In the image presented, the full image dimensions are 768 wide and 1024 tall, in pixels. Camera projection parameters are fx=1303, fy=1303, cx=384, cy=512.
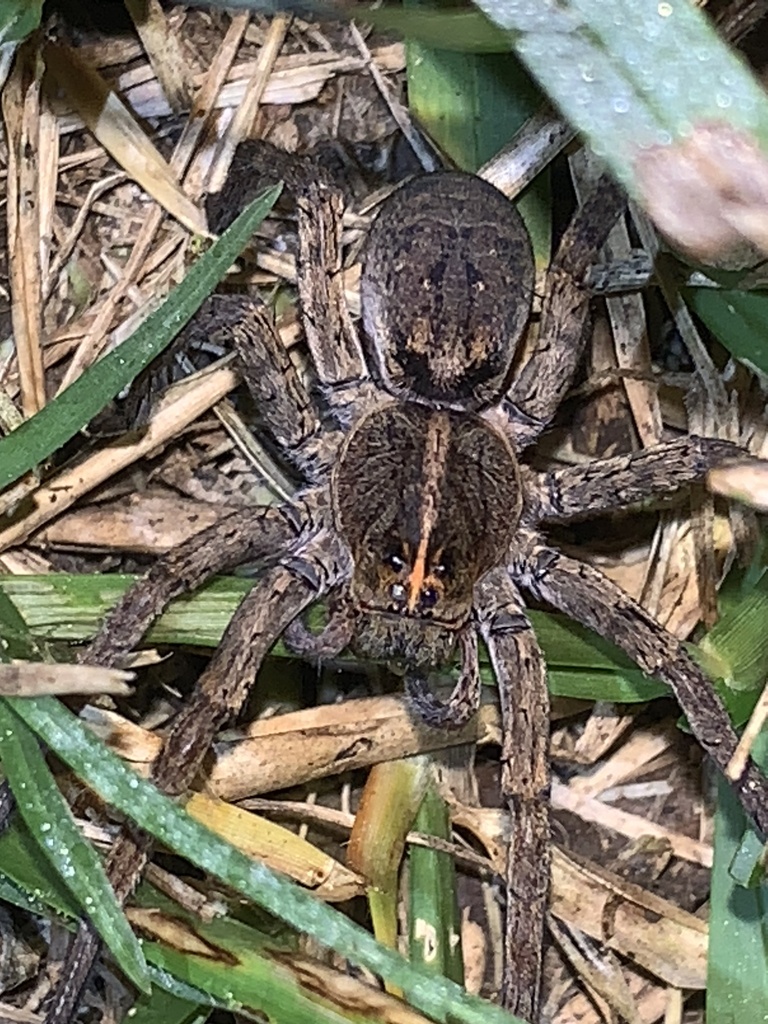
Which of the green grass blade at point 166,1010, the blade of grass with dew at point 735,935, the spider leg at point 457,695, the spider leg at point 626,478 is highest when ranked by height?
the spider leg at point 626,478

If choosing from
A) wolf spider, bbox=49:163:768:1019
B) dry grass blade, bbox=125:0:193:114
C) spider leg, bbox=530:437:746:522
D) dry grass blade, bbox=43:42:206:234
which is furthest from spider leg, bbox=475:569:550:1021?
dry grass blade, bbox=125:0:193:114

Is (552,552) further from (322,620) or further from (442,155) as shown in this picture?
(442,155)

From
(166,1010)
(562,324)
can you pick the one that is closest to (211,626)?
(166,1010)

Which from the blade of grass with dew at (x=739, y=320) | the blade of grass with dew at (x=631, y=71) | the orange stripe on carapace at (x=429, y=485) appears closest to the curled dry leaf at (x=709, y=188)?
the blade of grass with dew at (x=631, y=71)

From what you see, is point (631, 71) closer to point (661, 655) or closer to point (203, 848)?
point (661, 655)

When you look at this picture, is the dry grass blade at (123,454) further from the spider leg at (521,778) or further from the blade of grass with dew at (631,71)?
the blade of grass with dew at (631,71)

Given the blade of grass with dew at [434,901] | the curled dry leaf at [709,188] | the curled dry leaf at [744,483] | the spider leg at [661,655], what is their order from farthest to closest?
the blade of grass with dew at [434,901]
the spider leg at [661,655]
the curled dry leaf at [744,483]
the curled dry leaf at [709,188]
